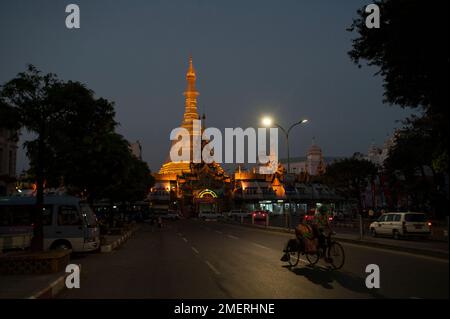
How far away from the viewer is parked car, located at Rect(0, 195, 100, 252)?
18.4 meters

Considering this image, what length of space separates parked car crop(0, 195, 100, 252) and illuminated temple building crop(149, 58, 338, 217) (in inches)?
2978

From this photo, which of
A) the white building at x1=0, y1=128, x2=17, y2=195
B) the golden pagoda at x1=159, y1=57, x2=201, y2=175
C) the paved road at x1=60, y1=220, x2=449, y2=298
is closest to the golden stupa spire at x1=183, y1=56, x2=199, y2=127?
the golden pagoda at x1=159, y1=57, x2=201, y2=175

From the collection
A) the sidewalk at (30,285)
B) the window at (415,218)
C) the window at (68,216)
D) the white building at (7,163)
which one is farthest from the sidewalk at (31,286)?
the white building at (7,163)

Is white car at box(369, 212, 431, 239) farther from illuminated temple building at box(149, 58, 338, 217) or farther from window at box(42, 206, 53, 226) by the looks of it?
illuminated temple building at box(149, 58, 338, 217)

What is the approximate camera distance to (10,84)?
14.3 meters

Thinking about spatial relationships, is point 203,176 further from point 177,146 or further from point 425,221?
point 425,221

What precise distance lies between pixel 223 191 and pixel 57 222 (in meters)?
82.8

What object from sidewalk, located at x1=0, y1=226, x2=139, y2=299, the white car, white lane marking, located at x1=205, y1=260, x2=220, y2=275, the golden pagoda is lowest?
white lane marking, located at x1=205, y1=260, x2=220, y2=275

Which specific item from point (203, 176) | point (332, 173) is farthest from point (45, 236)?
point (203, 176)

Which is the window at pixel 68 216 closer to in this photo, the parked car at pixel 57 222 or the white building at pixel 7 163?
the parked car at pixel 57 222

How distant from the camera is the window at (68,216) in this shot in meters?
18.6

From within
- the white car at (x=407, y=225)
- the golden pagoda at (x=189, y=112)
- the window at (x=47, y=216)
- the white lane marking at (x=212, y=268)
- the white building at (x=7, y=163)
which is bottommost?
the white lane marking at (x=212, y=268)

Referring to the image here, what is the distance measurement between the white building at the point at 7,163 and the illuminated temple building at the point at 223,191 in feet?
185
